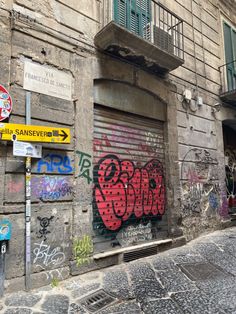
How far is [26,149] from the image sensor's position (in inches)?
146

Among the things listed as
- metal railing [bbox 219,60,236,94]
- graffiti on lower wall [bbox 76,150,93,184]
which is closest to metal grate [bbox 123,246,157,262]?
graffiti on lower wall [bbox 76,150,93,184]

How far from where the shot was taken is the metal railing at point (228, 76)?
8.12 m

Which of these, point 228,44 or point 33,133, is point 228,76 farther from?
point 33,133

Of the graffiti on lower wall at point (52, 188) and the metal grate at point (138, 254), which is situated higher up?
the graffiti on lower wall at point (52, 188)

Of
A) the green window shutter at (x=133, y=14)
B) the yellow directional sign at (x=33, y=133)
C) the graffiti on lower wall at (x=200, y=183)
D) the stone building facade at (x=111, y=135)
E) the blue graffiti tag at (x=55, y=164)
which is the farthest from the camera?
the graffiti on lower wall at (x=200, y=183)

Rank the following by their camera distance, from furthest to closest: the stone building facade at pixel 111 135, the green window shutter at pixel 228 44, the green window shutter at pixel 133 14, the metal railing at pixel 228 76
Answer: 1. the green window shutter at pixel 228 44
2. the metal railing at pixel 228 76
3. the green window shutter at pixel 133 14
4. the stone building facade at pixel 111 135

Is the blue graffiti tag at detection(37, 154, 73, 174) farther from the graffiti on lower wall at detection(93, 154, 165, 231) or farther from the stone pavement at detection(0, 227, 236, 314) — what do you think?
the stone pavement at detection(0, 227, 236, 314)

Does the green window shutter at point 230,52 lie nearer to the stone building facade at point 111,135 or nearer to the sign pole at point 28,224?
the stone building facade at point 111,135

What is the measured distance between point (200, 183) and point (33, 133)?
4.61 meters

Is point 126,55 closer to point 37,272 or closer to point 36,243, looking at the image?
point 36,243

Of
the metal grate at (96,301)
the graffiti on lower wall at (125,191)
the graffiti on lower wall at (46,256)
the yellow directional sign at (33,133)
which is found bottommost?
the metal grate at (96,301)

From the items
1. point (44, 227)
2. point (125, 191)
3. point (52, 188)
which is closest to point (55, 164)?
point (52, 188)

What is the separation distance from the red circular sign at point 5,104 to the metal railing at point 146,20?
2563 millimetres

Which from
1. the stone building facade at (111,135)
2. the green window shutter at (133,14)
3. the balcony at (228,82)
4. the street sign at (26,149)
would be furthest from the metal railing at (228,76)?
the street sign at (26,149)
